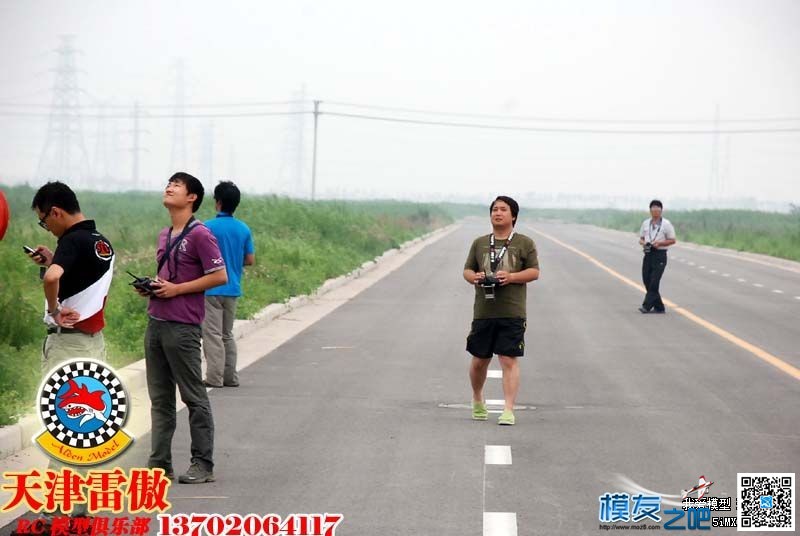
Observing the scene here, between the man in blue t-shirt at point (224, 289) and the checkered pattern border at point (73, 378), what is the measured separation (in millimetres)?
5438

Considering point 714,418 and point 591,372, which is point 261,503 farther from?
point 591,372

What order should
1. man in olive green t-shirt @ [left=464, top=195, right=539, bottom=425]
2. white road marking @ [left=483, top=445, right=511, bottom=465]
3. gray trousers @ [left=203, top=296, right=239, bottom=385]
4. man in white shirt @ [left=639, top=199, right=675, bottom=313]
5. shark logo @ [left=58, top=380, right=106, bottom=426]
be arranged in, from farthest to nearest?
man in white shirt @ [left=639, top=199, right=675, bottom=313] → gray trousers @ [left=203, top=296, right=239, bottom=385] → man in olive green t-shirt @ [left=464, top=195, right=539, bottom=425] → white road marking @ [left=483, top=445, right=511, bottom=465] → shark logo @ [left=58, top=380, right=106, bottom=426]

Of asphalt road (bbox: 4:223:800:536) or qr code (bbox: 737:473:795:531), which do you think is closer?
qr code (bbox: 737:473:795:531)

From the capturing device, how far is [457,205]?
195500 mm

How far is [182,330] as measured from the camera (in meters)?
8.59

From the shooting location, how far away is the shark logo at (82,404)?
7230 mm

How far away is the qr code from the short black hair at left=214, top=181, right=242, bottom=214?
592 cm

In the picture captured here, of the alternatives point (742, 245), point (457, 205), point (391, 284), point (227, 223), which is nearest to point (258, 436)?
point (227, 223)

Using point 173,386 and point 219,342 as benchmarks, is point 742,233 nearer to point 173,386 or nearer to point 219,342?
point 219,342

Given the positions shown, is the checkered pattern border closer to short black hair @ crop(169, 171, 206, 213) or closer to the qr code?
short black hair @ crop(169, 171, 206, 213)

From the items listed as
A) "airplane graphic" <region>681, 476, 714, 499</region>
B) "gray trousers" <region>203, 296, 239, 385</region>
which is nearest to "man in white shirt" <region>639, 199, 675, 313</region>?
"gray trousers" <region>203, 296, 239, 385</region>

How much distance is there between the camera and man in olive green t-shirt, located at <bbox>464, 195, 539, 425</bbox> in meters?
10.9

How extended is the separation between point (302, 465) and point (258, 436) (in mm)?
1219

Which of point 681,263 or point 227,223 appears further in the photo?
point 681,263
